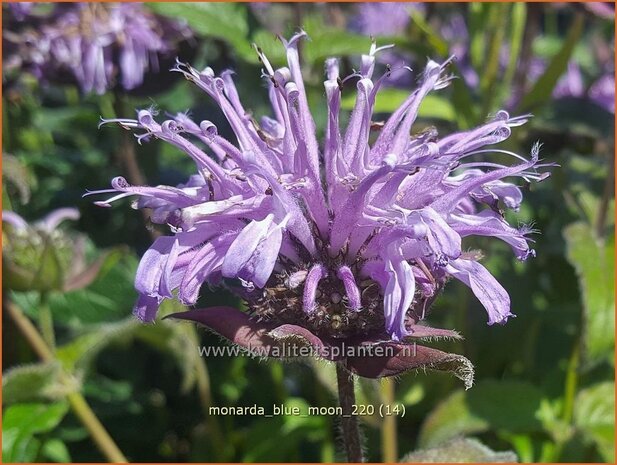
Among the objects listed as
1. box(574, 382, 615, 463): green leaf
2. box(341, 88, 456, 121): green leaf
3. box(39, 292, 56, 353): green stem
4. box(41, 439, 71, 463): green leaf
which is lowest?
box(41, 439, 71, 463): green leaf

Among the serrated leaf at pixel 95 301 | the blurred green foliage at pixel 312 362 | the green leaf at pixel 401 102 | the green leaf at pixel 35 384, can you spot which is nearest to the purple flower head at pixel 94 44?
the blurred green foliage at pixel 312 362

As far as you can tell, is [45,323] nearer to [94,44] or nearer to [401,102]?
[94,44]

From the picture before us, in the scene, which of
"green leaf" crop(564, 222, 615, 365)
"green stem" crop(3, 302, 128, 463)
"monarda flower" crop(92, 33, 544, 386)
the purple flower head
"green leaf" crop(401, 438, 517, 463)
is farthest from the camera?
the purple flower head

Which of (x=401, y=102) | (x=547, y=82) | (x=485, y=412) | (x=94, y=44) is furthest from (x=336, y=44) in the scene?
(x=485, y=412)

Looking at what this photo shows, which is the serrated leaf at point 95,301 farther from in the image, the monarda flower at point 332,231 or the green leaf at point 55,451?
the monarda flower at point 332,231

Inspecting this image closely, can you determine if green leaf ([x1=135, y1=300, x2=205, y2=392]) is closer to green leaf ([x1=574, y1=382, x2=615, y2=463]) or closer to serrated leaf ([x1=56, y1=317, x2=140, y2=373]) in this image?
serrated leaf ([x1=56, y1=317, x2=140, y2=373])

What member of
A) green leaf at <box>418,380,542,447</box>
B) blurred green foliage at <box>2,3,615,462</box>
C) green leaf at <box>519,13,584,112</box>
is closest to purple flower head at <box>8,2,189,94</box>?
blurred green foliage at <box>2,3,615,462</box>

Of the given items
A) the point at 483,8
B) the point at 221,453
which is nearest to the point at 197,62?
the point at 483,8
